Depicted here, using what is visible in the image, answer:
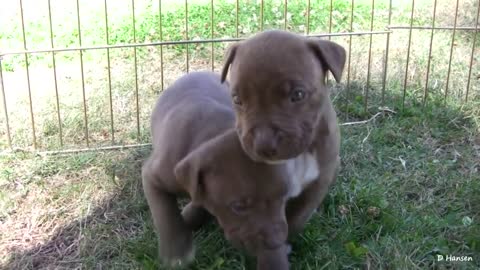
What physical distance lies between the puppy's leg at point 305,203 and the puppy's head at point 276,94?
1.33 feet

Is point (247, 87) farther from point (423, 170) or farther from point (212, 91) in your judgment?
point (423, 170)

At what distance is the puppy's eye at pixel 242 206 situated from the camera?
8.32ft

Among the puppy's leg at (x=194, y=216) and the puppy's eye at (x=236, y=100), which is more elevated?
the puppy's eye at (x=236, y=100)

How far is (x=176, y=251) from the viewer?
289 cm

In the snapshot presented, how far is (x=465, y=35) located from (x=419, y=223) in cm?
326

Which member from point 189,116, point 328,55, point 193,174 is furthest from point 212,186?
point 328,55

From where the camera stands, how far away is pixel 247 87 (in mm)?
2557

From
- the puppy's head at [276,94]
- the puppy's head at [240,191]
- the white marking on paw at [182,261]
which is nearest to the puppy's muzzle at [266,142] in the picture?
the puppy's head at [276,94]

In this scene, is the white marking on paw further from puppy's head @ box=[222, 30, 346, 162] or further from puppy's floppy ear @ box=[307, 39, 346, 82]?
puppy's floppy ear @ box=[307, 39, 346, 82]

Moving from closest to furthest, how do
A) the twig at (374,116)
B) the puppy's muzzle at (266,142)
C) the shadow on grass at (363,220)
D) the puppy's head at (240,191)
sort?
the puppy's muzzle at (266,142) → the puppy's head at (240,191) → the shadow on grass at (363,220) → the twig at (374,116)

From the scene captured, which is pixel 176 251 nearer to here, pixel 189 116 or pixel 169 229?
pixel 169 229

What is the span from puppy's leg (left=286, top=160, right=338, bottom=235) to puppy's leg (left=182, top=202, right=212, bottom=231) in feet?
1.30

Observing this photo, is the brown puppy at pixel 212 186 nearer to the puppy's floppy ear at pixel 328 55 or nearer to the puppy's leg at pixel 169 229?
the puppy's leg at pixel 169 229

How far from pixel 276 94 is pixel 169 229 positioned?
2.65ft
